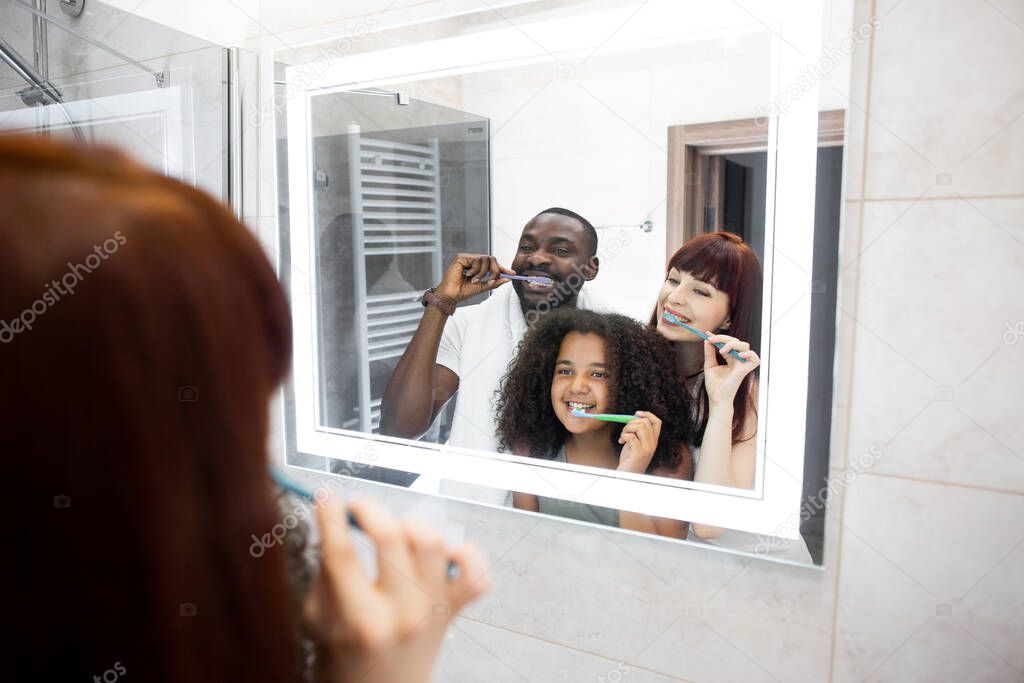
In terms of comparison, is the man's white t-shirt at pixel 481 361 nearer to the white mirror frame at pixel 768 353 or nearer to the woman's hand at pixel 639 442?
the white mirror frame at pixel 768 353

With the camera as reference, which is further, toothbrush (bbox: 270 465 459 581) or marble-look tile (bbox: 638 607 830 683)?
marble-look tile (bbox: 638 607 830 683)

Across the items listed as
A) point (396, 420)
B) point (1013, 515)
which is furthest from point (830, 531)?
point (396, 420)

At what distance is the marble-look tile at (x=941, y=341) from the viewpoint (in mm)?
881

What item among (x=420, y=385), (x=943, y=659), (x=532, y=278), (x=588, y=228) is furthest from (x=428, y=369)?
(x=943, y=659)

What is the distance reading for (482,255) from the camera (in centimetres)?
120

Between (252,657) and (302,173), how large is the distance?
1168 millimetres

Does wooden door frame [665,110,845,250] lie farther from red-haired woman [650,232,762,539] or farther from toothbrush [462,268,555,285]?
toothbrush [462,268,555,285]

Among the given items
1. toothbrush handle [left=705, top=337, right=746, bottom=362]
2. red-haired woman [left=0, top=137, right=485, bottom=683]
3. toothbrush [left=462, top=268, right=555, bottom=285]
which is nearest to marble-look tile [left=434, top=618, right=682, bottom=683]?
toothbrush handle [left=705, top=337, right=746, bottom=362]

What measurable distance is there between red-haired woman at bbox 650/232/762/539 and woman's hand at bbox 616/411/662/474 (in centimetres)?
7

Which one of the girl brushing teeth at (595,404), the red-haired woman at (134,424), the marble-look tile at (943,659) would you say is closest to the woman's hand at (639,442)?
the girl brushing teeth at (595,404)

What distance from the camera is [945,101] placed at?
89 cm

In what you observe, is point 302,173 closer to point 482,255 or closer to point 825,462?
point 482,255

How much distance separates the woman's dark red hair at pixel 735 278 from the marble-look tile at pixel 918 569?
0.20 meters

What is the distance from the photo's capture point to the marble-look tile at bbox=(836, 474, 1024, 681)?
35.7 inches
